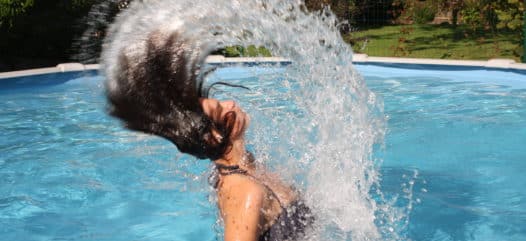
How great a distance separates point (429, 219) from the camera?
4.26 metres

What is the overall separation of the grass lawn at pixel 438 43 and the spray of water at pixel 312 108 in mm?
5186

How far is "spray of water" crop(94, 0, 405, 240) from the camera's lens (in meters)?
2.53

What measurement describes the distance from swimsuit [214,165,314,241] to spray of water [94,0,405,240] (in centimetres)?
18

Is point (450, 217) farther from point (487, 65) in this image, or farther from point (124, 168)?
point (487, 65)

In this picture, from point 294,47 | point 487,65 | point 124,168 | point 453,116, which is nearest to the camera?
point 294,47

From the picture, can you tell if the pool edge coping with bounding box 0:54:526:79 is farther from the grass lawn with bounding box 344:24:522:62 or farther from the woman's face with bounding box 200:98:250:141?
the woman's face with bounding box 200:98:250:141

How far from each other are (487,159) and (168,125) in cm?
391

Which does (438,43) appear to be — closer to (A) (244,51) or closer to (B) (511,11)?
(B) (511,11)

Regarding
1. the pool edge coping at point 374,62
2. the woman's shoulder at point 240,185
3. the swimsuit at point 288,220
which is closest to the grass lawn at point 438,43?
the pool edge coping at point 374,62

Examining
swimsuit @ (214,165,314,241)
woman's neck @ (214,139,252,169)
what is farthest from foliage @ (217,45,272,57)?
woman's neck @ (214,139,252,169)

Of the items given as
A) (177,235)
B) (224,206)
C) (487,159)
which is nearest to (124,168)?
(177,235)

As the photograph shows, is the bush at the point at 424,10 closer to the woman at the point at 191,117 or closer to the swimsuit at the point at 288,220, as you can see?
the swimsuit at the point at 288,220

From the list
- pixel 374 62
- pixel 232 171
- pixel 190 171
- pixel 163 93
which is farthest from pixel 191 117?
pixel 374 62

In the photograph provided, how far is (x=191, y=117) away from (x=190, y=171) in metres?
3.30
